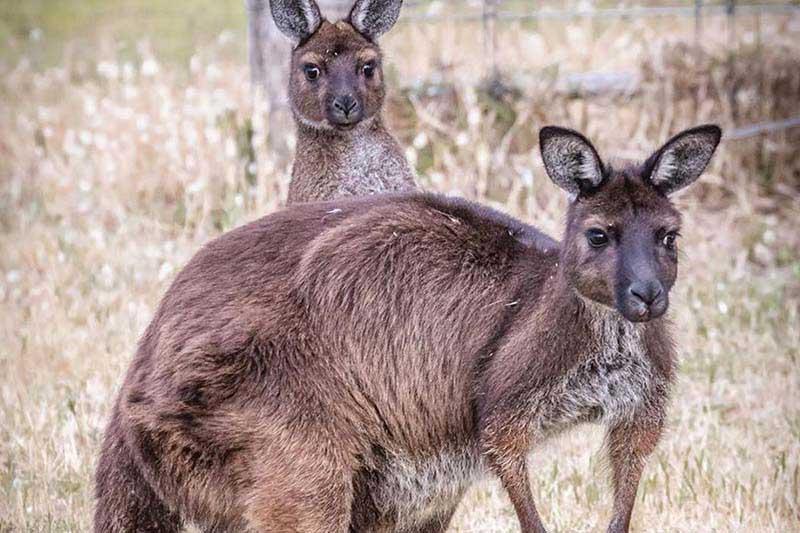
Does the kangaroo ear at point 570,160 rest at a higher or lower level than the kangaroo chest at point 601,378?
higher

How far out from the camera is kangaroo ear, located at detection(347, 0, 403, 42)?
7.16 metres

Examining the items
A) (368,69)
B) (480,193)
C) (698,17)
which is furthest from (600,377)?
(698,17)

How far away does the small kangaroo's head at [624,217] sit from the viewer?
4.30 meters

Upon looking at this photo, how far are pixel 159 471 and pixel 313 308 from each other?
702 mm

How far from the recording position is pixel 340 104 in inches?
273

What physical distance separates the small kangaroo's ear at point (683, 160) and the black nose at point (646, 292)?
1.38 feet

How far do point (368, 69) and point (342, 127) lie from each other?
12.6 inches

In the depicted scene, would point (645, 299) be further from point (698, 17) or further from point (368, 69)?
point (698, 17)

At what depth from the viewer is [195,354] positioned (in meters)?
4.46

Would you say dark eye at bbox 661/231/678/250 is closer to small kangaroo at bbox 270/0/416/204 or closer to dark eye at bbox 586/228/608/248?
dark eye at bbox 586/228/608/248

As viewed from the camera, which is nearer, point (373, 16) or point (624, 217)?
point (624, 217)

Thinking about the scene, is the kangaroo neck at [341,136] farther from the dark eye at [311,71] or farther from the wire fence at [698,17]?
the wire fence at [698,17]

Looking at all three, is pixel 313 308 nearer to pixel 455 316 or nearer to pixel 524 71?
pixel 455 316

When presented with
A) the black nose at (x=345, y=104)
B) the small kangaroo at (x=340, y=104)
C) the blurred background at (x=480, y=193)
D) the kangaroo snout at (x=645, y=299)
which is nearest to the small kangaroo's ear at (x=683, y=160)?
the kangaroo snout at (x=645, y=299)
